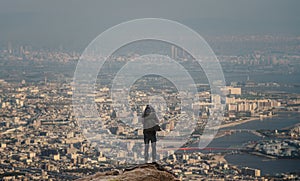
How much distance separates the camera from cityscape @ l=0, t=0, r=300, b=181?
16516mm

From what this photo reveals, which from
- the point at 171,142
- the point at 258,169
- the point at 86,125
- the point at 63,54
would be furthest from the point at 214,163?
the point at 63,54

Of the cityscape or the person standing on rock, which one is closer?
the person standing on rock

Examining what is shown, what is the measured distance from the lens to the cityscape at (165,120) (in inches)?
650

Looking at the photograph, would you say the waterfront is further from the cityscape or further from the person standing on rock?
the person standing on rock

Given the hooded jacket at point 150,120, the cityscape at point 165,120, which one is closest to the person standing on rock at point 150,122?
the hooded jacket at point 150,120

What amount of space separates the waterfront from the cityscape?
0.04m

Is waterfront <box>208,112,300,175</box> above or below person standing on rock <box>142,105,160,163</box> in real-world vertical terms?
below

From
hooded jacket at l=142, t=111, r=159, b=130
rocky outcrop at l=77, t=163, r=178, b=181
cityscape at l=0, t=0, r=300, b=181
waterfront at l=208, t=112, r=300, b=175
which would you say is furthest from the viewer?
waterfront at l=208, t=112, r=300, b=175

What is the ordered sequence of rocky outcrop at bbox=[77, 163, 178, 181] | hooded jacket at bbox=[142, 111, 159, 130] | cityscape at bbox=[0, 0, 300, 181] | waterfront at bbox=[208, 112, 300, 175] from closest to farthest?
rocky outcrop at bbox=[77, 163, 178, 181] → hooded jacket at bbox=[142, 111, 159, 130] → cityscape at bbox=[0, 0, 300, 181] → waterfront at bbox=[208, 112, 300, 175]

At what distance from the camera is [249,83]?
37.2 meters

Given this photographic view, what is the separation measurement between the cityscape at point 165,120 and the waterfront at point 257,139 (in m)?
0.04

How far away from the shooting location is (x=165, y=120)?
14.9 metres

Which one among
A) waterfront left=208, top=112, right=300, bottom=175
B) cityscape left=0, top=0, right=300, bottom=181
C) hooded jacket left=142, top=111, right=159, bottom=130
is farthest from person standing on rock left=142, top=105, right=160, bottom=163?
waterfront left=208, top=112, right=300, bottom=175

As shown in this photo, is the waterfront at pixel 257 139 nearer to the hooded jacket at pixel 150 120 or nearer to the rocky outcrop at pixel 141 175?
the hooded jacket at pixel 150 120
